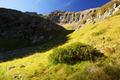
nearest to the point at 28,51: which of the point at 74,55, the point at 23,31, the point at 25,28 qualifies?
the point at 74,55

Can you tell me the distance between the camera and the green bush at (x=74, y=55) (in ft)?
72.1

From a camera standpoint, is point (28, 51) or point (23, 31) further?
point (23, 31)

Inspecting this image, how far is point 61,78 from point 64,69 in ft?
5.02

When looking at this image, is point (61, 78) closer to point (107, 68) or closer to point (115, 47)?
point (107, 68)

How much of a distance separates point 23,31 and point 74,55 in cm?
6051

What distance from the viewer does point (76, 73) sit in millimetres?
19375

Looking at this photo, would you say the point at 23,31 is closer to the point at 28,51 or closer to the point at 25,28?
the point at 25,28

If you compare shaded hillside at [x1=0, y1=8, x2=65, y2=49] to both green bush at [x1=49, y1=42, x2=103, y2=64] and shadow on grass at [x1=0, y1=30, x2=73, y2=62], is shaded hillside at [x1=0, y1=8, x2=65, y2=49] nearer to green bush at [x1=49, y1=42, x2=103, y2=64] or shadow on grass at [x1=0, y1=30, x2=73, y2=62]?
shadow on grass at [x1=0, y1=30, x2=73, y2=62]

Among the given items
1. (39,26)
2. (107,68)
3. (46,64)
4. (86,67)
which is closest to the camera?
(107,68)

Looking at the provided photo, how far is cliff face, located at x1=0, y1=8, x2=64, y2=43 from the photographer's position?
258ft

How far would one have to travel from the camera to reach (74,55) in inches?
874

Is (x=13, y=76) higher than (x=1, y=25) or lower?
lower

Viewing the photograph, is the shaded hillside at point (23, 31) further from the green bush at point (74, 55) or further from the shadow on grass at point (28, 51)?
the green bush at point (74, 55)

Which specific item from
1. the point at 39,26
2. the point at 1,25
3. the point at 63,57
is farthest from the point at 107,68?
the point at 1,25
